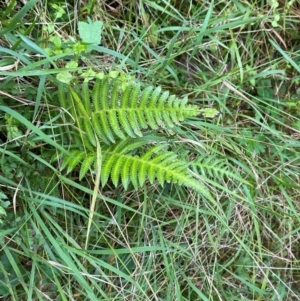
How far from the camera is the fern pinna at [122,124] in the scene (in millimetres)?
1353

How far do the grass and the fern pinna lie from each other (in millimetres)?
61

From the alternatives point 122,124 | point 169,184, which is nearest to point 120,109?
point 122,124

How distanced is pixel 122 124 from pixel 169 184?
0.34 m

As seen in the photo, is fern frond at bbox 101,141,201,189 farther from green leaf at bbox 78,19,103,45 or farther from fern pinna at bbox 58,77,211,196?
green leaf at bbox 78,19,103,45

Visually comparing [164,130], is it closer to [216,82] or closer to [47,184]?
[216,82]

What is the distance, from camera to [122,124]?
1.37m

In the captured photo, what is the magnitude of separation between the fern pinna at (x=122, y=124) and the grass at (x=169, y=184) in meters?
0.06

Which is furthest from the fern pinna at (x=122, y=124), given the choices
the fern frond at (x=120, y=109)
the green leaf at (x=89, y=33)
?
the green leaf at (x=89, y=33)

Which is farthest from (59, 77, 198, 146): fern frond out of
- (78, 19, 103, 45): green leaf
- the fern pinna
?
(78, 19, 103, 45): green leaf

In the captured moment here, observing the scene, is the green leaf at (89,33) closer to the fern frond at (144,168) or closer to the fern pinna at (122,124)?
the fern pinna at (122,124)

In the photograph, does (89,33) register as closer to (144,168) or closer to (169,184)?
(144,168)

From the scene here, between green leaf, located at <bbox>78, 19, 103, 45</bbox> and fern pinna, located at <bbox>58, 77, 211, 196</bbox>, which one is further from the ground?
green leaf, located at <bbox>78, 19, 103, 45</bbox>

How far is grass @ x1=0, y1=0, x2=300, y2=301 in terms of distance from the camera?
1417mm

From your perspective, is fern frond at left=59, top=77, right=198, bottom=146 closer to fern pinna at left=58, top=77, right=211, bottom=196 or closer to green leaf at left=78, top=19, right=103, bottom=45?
fern pinna at left=58, top=77, right=211, bottom=196
